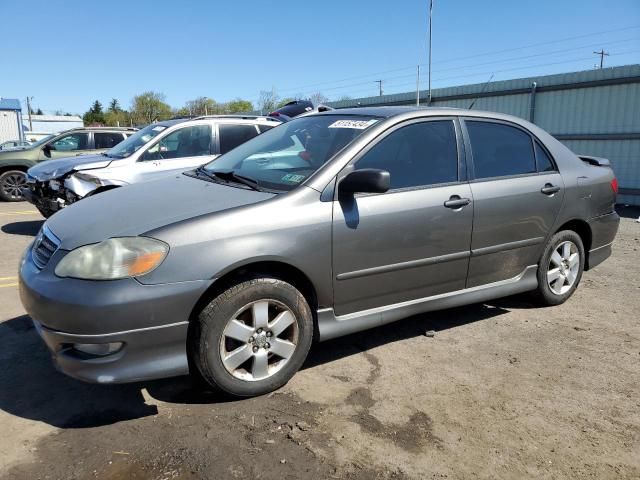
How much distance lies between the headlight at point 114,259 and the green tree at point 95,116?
82.0m

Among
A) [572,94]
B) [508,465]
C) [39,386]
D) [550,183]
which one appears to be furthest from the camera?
[572,94]

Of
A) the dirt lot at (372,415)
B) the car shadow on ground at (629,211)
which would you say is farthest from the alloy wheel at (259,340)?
the car shadow on ground at (629,211)

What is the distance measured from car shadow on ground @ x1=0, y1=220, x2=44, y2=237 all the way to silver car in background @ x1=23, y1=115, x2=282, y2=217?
58 cm

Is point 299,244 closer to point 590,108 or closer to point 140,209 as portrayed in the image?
point 140,209

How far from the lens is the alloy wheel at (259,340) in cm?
295

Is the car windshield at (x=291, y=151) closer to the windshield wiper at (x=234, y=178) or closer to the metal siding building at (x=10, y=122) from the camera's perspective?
the windshield wiper at (x=234, y=178)

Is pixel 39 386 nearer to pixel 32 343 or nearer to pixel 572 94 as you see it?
pixel 32 343

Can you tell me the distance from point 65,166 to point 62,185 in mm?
407

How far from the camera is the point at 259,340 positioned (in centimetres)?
305

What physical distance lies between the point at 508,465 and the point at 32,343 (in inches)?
129

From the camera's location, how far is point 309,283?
323cm

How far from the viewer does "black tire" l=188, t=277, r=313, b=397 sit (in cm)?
286

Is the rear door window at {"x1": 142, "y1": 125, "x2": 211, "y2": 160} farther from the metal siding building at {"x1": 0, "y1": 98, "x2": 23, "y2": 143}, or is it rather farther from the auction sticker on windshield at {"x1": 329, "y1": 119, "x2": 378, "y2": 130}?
the metal siding building at {"x1": 0, "y1": 98, "x2": 23, "y2": 143}

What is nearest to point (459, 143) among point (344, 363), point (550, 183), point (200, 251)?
point (550, 183)
